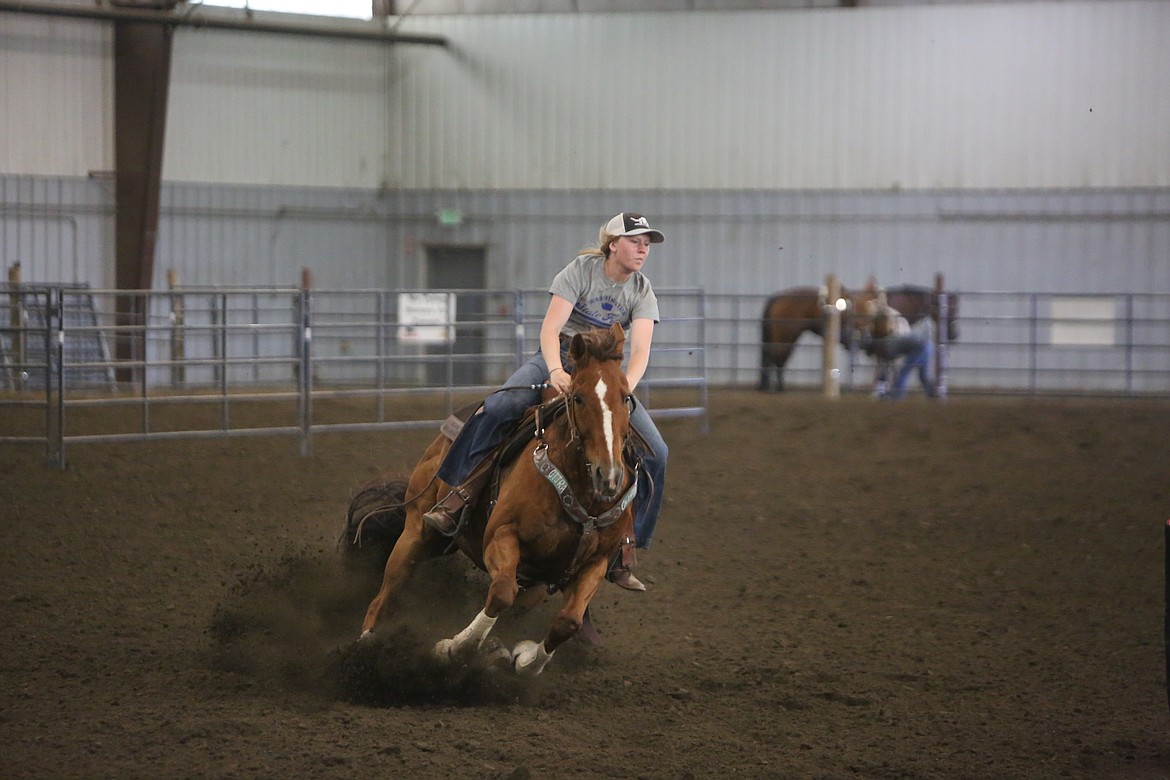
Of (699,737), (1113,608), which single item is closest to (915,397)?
(1113,608)

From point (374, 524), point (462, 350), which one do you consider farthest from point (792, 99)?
point (374, 524)

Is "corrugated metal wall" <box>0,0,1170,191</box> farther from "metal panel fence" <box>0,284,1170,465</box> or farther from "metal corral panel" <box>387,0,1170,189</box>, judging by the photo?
"metal panel fence" <box>0,284,1170,465</box>

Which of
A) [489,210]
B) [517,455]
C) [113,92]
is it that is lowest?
[517,455]

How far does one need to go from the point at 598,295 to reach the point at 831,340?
1255cm

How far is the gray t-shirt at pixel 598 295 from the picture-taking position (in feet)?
15.5

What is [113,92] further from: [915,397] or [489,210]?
[915,397]

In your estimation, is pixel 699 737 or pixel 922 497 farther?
pixel 922 497

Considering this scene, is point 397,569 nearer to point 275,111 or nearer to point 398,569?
point 398,569

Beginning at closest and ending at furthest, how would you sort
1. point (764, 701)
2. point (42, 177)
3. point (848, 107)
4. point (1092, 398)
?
1. point (764, 701)
2. point (1092, 398)
3. point (42, 177)
4. point (848, 107)

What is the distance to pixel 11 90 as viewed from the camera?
17.3 meters

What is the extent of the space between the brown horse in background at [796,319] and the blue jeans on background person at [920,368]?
77cm

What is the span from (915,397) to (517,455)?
44.0 ft

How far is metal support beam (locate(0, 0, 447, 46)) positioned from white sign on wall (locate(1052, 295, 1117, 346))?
10.6 m

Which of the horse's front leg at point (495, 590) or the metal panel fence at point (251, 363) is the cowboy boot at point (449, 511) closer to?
the horse's front leg at point (495, 590)
